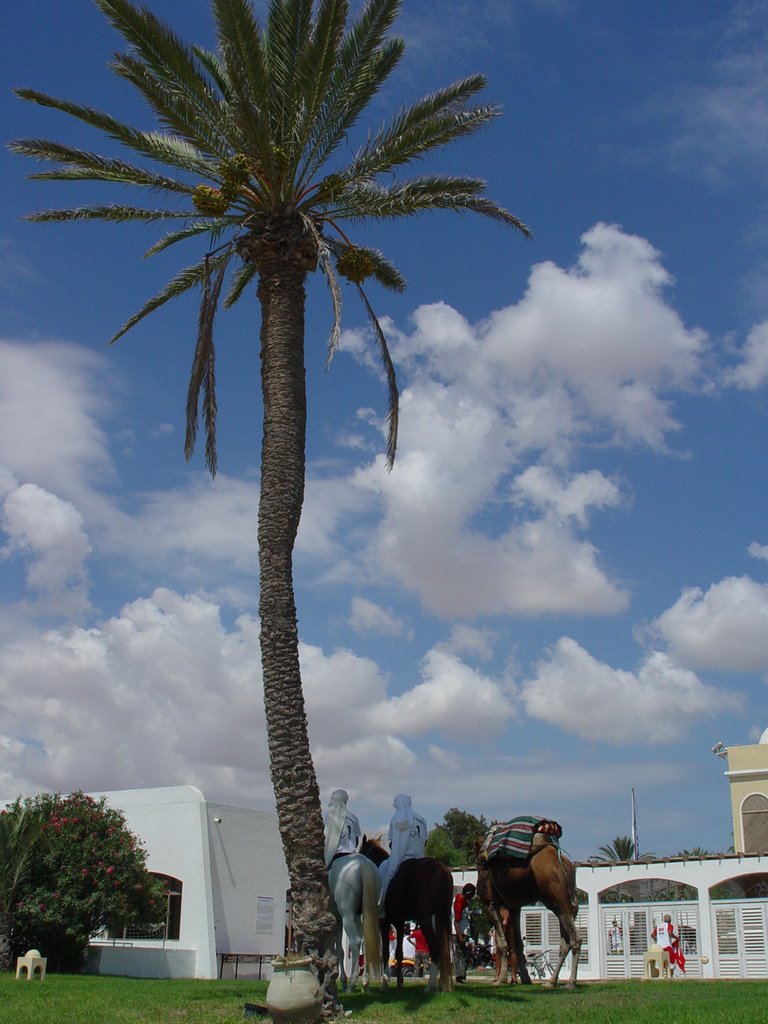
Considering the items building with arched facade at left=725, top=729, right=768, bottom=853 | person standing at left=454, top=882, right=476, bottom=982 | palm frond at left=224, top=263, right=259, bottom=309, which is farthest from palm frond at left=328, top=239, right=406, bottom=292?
building with arched facade at left=725, top=729, right=768, bottom=853

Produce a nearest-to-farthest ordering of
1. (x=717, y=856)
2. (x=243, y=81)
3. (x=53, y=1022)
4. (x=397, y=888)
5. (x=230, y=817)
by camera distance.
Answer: (x=53, y=1022), (x=243, y=81), (x=397, y=888), (x=717, y=856), (x=230, y=817)

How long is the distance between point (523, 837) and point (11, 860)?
12283 millimetres

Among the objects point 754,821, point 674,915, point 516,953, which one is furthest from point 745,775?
point 516,953

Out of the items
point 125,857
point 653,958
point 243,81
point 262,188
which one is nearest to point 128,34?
point 243,81

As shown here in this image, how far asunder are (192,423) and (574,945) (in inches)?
Result: 393

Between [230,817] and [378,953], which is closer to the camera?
[378,953]

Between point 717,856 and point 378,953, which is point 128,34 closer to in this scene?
point 378,953

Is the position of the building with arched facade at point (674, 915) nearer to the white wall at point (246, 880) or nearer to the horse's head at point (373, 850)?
the white wall at point (246, 880)

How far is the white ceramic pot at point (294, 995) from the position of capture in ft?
34.7

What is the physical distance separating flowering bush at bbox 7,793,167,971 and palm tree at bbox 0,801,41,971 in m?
0.22

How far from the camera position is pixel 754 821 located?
37.9 meters

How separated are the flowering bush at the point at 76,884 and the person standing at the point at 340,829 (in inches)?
405

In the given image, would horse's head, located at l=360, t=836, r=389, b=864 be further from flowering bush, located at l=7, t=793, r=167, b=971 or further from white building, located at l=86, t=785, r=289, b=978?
white building, located at l=86, t=785, r=289, b=978

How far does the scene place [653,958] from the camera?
2197 centimetres
